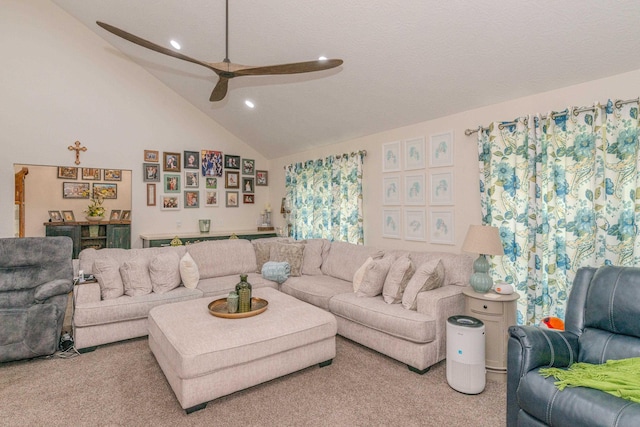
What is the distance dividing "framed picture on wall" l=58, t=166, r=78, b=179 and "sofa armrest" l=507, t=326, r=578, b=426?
634 cm

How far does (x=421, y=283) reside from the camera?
300 centimetres

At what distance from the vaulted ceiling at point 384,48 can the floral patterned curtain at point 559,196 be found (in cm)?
38

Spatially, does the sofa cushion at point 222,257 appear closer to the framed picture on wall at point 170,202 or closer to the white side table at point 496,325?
the framed picture on wall at point 170,202

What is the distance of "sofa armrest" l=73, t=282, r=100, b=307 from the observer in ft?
10.6

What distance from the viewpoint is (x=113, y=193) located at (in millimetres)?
5777

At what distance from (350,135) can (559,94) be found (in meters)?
2.65

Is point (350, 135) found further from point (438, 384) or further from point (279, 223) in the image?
point (438, 384)

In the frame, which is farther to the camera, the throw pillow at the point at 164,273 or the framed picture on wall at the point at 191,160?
the framed picture on wall at the point at 191,160

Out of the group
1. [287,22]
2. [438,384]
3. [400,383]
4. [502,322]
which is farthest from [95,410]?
[287,22]

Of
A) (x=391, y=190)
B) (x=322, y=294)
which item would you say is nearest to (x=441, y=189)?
(x=391, y=190)

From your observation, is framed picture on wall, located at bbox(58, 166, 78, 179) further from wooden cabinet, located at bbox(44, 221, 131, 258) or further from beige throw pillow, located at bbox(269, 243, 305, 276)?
beige throw pillow, located at bbox(269, 243, 305, 276)

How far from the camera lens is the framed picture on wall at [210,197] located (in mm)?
6449

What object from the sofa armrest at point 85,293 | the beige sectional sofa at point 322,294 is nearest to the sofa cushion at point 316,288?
the beige sectional sofa at point 322,294

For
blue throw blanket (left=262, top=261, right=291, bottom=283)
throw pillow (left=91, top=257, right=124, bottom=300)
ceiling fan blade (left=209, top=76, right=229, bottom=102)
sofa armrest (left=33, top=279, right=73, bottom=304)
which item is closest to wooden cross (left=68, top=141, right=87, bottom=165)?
throw pillow (left=91, top=257, right=124, bottom=300)
